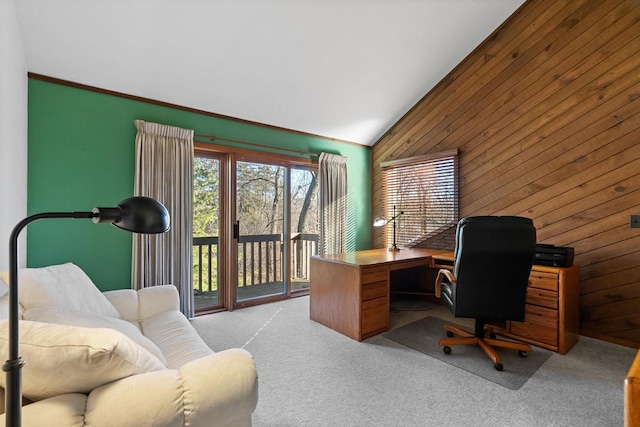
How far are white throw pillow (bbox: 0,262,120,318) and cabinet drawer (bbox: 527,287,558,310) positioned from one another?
323cm

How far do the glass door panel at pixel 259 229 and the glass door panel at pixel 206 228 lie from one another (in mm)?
247

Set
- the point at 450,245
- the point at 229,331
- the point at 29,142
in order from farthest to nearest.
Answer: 1. the point at 450,245
2. the point at 229,331
3. the point at 29,142

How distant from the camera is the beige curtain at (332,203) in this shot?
423 centimetres

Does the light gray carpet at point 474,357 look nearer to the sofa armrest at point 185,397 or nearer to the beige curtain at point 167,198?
the sofa armrest at point 185,397

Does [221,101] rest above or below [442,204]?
above

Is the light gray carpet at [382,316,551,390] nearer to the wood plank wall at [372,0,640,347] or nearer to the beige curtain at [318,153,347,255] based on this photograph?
the wood plank wall at [372,0,640,347]

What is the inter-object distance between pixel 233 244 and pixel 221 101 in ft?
5.30

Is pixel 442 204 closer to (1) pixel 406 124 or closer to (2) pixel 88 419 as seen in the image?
(1) pixel 406 124

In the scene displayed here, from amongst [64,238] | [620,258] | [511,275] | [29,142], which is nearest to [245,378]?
[511,275]

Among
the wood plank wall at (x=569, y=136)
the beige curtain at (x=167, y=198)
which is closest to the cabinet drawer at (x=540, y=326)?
the wood plank wall at (x=569, y=136)

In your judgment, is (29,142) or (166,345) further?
(29,142)

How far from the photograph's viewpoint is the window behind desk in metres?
3.79

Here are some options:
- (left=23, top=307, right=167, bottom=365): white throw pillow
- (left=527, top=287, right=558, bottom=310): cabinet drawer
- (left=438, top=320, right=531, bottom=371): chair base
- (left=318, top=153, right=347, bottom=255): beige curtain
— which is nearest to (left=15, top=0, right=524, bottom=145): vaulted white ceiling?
(left=318, top=153, right=347, bottom=255): beige curtain

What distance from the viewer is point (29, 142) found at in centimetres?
243
